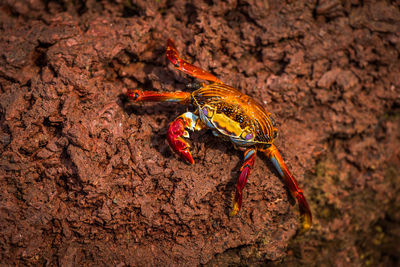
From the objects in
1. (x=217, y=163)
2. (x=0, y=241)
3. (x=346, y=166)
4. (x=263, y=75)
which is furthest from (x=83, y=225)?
(x=346, y=166)

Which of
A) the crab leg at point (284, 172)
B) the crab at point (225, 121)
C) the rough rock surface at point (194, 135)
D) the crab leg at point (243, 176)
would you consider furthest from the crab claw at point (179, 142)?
the crab leg at point (284, 172)

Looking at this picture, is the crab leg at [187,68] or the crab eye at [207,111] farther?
the crab leg at [187,68]

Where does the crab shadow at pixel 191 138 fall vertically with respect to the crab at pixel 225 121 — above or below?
below

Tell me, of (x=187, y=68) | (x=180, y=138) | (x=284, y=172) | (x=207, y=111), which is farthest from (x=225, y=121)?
(x=284, y=172)

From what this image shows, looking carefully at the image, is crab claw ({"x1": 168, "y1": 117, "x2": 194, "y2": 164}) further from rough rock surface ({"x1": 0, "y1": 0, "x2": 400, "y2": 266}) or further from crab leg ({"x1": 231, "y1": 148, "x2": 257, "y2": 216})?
crab leg ({"x1": 231, "y1": 148, "x2": 257, "y2": 216})

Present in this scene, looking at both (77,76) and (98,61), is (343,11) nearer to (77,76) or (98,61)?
(98,61)

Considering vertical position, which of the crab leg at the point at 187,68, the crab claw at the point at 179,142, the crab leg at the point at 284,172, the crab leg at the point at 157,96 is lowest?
the crab leg at the point at 284,172

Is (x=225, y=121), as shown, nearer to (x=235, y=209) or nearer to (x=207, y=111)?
(x=207, y=111)

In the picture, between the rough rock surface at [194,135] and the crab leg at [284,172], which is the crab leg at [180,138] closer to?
the rough rock surface at [194,135]
